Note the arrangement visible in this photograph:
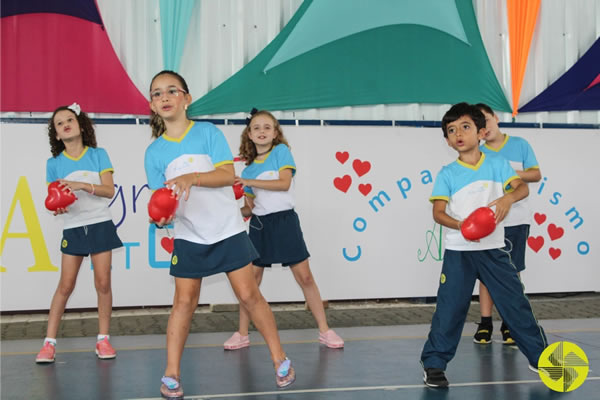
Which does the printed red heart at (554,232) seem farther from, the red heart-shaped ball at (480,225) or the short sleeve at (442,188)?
the red heart-shaped ball at (480,225)

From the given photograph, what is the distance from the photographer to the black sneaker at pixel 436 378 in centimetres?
415

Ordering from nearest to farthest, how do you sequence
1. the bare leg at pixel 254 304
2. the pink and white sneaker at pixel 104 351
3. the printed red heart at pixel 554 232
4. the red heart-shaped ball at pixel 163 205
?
the red heart-shaped ball at pixel 163 205, the bare leg at pixel 254 304, the pink and white sneaker at pixel 104 351, the printed red heart at pixel 554 232

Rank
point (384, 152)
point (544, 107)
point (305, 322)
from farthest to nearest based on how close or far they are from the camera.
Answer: point (544, 107) < point (384, 152) < point (305, 322)

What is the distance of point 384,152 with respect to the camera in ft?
25.4

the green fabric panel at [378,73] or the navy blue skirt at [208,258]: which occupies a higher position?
the green fabric panel at [378,73]

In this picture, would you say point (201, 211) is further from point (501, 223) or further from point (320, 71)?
point (320, 71)

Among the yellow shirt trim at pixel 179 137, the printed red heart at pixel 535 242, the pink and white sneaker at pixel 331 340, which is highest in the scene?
the yellow shirt trim at pixel 179 137

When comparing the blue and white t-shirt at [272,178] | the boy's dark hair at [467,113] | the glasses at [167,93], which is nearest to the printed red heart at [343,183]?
the blue and white t-shirt at [272,178]

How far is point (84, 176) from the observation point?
528 centimetres

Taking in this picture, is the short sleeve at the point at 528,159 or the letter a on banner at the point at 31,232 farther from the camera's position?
the letter a on banner at the point at 31,232

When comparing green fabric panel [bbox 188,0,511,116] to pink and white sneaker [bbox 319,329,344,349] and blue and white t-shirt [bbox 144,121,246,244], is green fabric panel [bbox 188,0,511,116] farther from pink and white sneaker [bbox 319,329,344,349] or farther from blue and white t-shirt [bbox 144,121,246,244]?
blue and white t-shirt [bbox 144,121,246,244]

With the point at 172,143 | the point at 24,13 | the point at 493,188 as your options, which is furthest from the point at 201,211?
the point at 24,13

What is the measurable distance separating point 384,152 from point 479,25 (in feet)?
7.09

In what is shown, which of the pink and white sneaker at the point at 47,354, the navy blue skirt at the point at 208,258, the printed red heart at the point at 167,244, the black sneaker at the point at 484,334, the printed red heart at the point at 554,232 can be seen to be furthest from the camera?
the printed red heart at the point at 554,232
